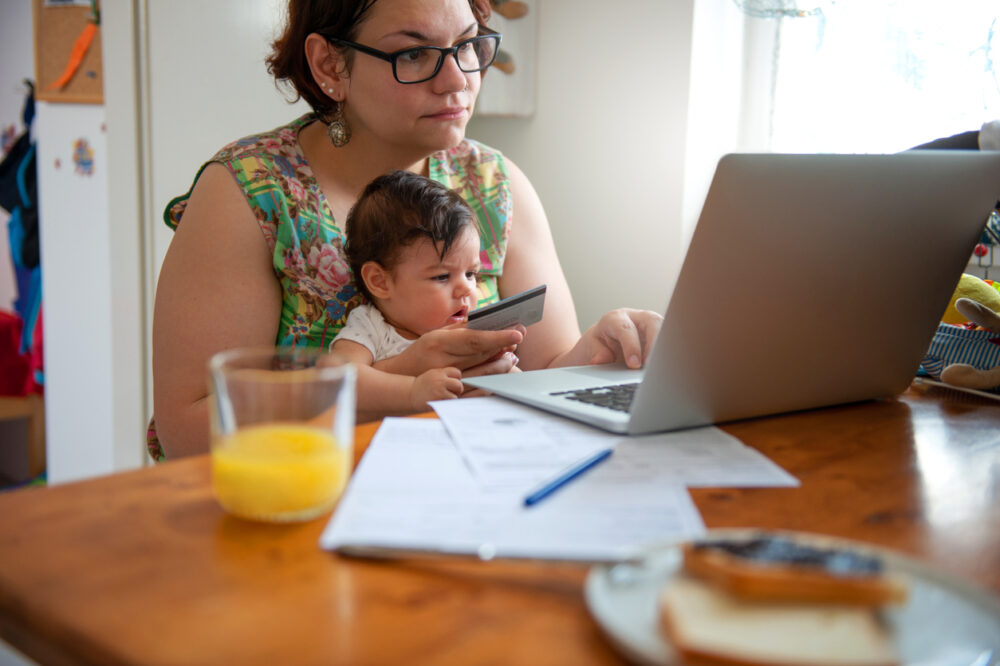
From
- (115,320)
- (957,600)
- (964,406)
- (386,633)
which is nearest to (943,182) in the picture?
(964,406)

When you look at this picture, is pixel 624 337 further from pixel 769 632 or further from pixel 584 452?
pixel 769 632

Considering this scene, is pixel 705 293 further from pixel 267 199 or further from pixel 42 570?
pixel 267 199

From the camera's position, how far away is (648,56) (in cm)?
197

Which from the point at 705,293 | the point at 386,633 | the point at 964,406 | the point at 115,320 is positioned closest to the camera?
the point at 386,633

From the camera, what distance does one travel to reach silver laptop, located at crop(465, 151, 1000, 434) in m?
0.71

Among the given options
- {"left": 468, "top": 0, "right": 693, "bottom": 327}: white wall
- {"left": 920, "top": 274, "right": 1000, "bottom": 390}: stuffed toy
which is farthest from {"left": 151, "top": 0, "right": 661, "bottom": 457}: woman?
{"left": 468, "top": 0, "right": 693, "bottom": 327}: white wall

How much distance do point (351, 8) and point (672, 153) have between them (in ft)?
3.07

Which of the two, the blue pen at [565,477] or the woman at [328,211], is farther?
the woman at [328,211]

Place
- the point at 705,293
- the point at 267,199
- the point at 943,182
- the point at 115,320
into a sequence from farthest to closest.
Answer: the point at 115,320 < the point at 267,199 < the point at 943,182 < the point at 705,293

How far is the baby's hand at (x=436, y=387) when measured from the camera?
99 cm

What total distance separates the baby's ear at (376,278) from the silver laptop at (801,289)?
386mm

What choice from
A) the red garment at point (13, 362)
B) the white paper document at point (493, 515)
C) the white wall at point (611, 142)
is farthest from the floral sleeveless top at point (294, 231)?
the red garment at point (13, 362)

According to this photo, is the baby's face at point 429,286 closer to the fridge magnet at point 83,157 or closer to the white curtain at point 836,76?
the white curtain at point 836,76

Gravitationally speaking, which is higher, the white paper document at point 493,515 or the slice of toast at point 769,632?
the slice of toast at point 769,632
